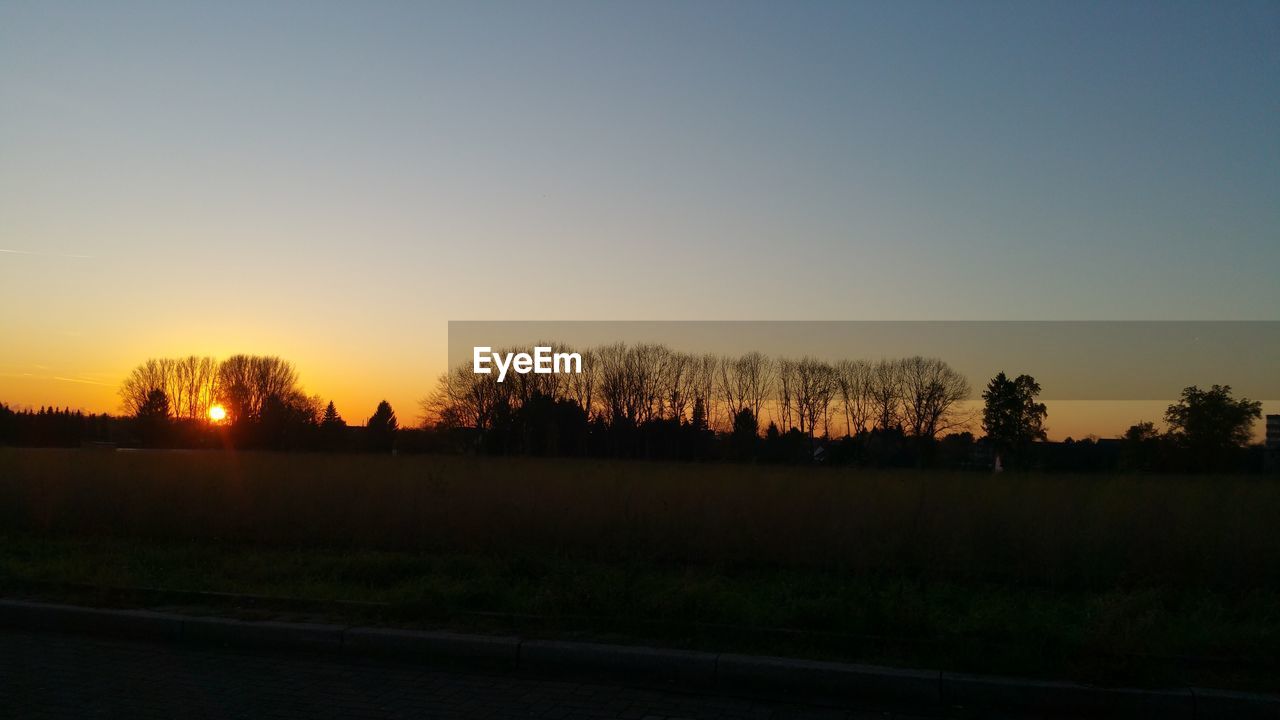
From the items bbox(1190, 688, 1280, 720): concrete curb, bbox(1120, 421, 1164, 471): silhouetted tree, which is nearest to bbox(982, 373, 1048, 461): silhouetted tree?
bbox(1120, 421, 1164, 471): silhouetted tree

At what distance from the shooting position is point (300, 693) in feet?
20.0

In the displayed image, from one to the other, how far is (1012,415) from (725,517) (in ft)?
146

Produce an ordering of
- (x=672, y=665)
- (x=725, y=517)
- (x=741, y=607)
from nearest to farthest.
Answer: (x=672, y=665)
(x=741, y=607)
(x=725, y=517)

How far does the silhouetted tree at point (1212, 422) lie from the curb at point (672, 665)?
3513 cm

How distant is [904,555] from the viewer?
11633mm

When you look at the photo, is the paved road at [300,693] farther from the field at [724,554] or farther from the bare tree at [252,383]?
the bare tree at [252,383]

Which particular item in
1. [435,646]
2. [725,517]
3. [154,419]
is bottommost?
[435,646]

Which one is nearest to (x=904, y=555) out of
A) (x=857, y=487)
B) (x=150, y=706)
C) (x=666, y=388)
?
(x=857, y=487)

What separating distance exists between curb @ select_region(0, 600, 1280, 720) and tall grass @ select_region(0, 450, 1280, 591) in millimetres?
4750

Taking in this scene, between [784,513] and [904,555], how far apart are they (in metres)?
1.99

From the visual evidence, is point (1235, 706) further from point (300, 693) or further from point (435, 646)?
point (300, 693)

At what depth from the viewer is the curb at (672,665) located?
5.77 m

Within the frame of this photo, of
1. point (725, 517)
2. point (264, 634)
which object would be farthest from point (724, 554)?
point (264, 634)

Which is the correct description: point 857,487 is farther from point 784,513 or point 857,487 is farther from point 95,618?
point 95,618
